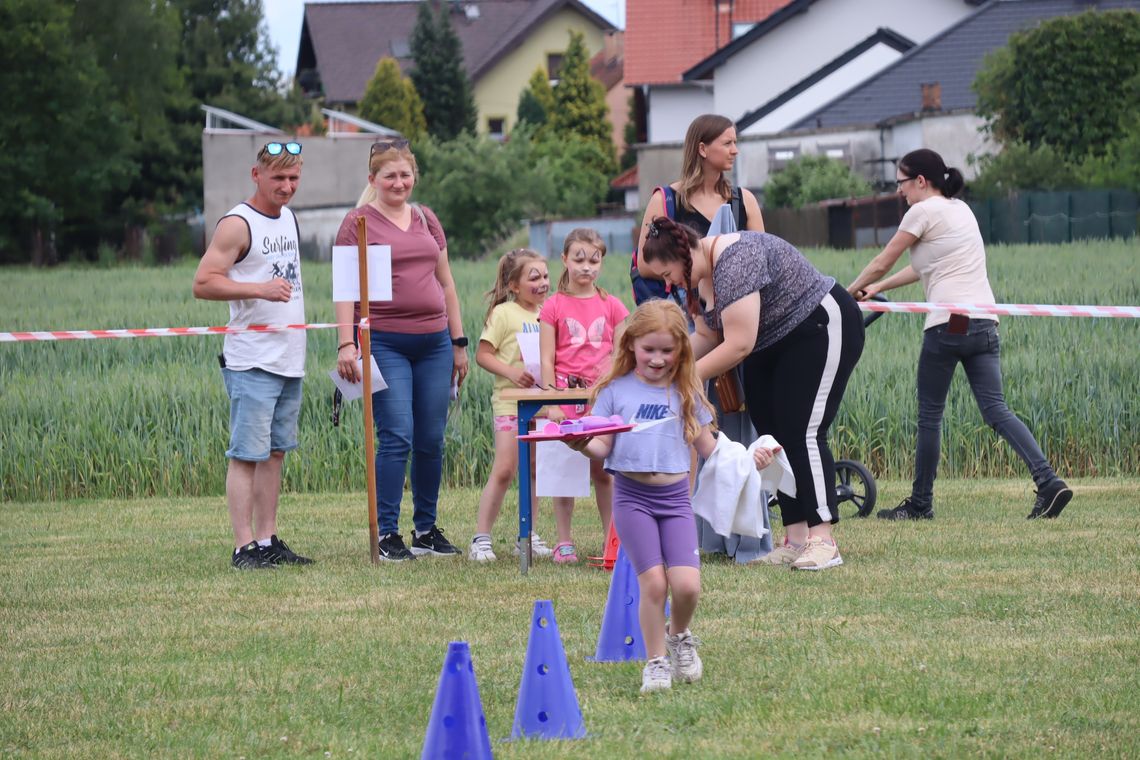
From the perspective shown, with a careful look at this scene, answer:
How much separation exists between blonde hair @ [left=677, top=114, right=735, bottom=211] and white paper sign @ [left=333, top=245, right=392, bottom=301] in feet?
4.62

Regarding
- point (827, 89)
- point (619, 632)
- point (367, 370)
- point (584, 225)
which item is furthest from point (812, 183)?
Result: point (619, 632)

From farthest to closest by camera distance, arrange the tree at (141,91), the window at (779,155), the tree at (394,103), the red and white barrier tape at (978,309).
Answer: the tree at (394,103) < the tree at (141,91) < the window at (779,155) < the red and white barrier tape at (978,309)

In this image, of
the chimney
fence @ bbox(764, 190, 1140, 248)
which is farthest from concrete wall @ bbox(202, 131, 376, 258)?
fence @ bbox(764, 190, 1140, 248)

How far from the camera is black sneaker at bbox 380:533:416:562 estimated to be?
7.84 metres

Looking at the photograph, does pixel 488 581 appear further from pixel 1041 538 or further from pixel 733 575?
pixel 1041 538

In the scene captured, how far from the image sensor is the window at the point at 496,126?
81938 mm

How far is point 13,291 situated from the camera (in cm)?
3141

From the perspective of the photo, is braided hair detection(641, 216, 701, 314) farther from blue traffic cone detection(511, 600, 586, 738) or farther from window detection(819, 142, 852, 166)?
window detection(819, 142, 852, 166)

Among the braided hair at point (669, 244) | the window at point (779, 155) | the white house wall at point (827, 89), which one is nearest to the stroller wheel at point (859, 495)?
the braided hair at point (669, 244)

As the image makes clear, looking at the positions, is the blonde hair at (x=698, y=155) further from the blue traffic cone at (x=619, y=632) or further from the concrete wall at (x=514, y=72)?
the concrete wall at (x=514, y=72)

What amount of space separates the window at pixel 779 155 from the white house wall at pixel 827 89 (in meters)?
2.35

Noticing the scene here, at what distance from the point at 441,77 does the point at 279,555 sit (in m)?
67.3

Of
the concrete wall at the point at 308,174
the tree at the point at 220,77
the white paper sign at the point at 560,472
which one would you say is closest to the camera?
the white paper sign at the point at 560,472

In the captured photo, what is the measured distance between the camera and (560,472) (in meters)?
7.31
